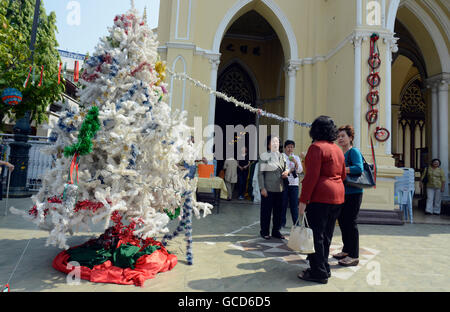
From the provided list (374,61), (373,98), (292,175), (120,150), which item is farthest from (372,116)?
(120,150)

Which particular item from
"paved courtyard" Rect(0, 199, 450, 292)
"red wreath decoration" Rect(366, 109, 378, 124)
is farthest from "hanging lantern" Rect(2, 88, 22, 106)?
"red wreath decoration" Rect(366, 109, 378, 124)

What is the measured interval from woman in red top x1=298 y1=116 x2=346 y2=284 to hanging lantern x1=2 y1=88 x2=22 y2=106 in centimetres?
676

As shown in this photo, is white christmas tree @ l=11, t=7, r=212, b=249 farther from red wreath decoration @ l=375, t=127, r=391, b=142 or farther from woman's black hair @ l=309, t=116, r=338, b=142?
red wreath decoration @ l=375, t=127, r=391, b=142

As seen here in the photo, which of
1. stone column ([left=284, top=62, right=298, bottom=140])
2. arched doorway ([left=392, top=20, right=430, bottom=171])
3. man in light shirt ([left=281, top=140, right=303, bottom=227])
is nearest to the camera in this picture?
man in light shirt ([left=281, top=140, right=303, bottom=227])

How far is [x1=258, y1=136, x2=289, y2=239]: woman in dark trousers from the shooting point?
14.0ft

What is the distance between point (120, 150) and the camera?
8.87 ft

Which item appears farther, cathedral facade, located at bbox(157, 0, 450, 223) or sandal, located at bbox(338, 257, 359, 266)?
cathedral facade, located at bbox(157, 0, 450, 223)

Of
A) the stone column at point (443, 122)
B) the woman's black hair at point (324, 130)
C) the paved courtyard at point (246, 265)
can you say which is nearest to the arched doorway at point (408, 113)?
the stone column at point (443, 122)

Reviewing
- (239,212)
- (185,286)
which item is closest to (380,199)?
(239,212)

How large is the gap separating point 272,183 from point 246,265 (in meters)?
1.51

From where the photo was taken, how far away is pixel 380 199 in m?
6.40

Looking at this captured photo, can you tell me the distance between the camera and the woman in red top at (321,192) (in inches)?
105

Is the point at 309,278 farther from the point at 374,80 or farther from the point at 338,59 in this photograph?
the point at 338,59
